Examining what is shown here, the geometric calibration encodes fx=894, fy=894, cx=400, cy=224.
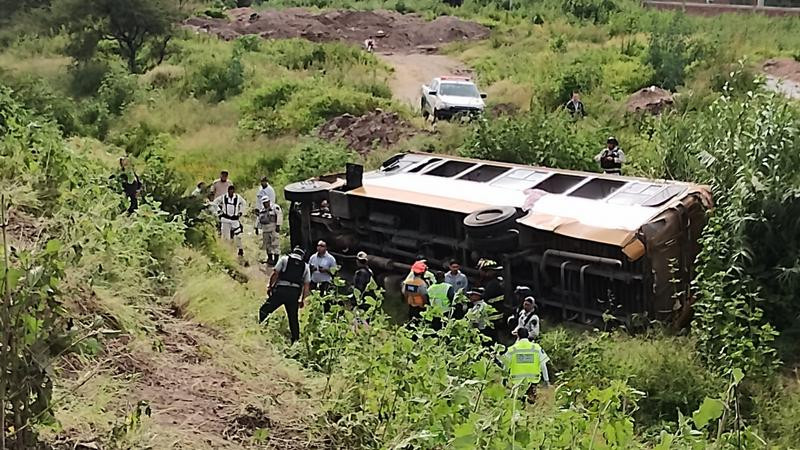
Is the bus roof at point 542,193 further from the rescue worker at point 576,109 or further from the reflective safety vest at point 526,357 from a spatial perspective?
the rescue worker at point 576,109

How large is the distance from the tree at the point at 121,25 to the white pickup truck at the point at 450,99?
13283 mm

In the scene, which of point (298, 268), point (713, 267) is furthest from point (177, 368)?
point (713, 267)

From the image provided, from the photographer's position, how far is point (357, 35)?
44375mm

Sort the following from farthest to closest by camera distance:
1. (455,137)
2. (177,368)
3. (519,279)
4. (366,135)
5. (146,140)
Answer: (146,140), (366,135), (455,137), (519,279), (177,368)

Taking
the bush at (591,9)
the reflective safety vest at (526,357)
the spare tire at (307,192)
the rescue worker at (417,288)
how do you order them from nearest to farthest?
the reflective safety vest at (526,357), the rescue worker at (417,288), the spare tire at (307,192), the bush at (591,9)

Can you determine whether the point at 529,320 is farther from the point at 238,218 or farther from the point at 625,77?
the point at 625,77

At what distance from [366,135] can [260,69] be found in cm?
1077

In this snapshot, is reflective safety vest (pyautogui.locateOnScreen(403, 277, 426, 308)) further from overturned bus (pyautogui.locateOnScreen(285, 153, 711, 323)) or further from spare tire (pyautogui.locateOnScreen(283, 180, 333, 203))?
spare tire (pyautogui.locateOnScreen(283, 180, 333, 203))

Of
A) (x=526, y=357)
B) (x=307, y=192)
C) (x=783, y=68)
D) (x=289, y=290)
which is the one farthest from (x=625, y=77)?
(x=289, y=290)

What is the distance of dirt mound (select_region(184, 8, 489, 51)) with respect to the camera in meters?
42.5

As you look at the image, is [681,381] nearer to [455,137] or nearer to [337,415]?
[337,415]

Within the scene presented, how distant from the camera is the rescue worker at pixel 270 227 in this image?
1370 centimetres

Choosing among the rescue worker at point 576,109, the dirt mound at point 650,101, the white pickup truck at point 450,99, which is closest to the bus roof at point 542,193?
the rescue worker at point 576,109

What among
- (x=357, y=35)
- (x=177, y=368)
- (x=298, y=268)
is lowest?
(x=357, y=35)
